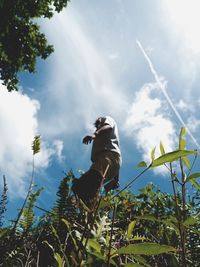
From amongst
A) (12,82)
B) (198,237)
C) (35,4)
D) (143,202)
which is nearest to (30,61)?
(12,82)

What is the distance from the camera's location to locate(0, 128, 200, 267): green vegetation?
25.2 inches

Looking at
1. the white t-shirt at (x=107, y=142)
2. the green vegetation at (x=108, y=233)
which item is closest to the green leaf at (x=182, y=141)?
the green vegetation at (x=108, y=233)

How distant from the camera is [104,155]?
16.5ft

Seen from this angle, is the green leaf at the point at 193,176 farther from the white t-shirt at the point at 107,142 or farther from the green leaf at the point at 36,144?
the white t-shirt at the point at 107,142

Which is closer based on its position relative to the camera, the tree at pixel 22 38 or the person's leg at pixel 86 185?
the person's leg at pixel 86 185

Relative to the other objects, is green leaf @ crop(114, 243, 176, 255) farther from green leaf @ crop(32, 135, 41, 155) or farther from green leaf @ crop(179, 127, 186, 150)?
green leaf @ crop(32, 135, 41, 155)

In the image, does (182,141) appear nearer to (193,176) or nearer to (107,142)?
(193,176)

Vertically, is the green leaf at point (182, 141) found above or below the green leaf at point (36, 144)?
below

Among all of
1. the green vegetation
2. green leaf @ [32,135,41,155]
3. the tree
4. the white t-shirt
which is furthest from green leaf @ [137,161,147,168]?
the tree

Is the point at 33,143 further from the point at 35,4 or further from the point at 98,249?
the point at 35,4

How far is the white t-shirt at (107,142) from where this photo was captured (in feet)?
16.7

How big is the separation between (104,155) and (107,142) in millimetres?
223

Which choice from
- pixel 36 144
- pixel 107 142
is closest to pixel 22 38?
pixel 107 142

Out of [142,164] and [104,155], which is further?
[104,155]
